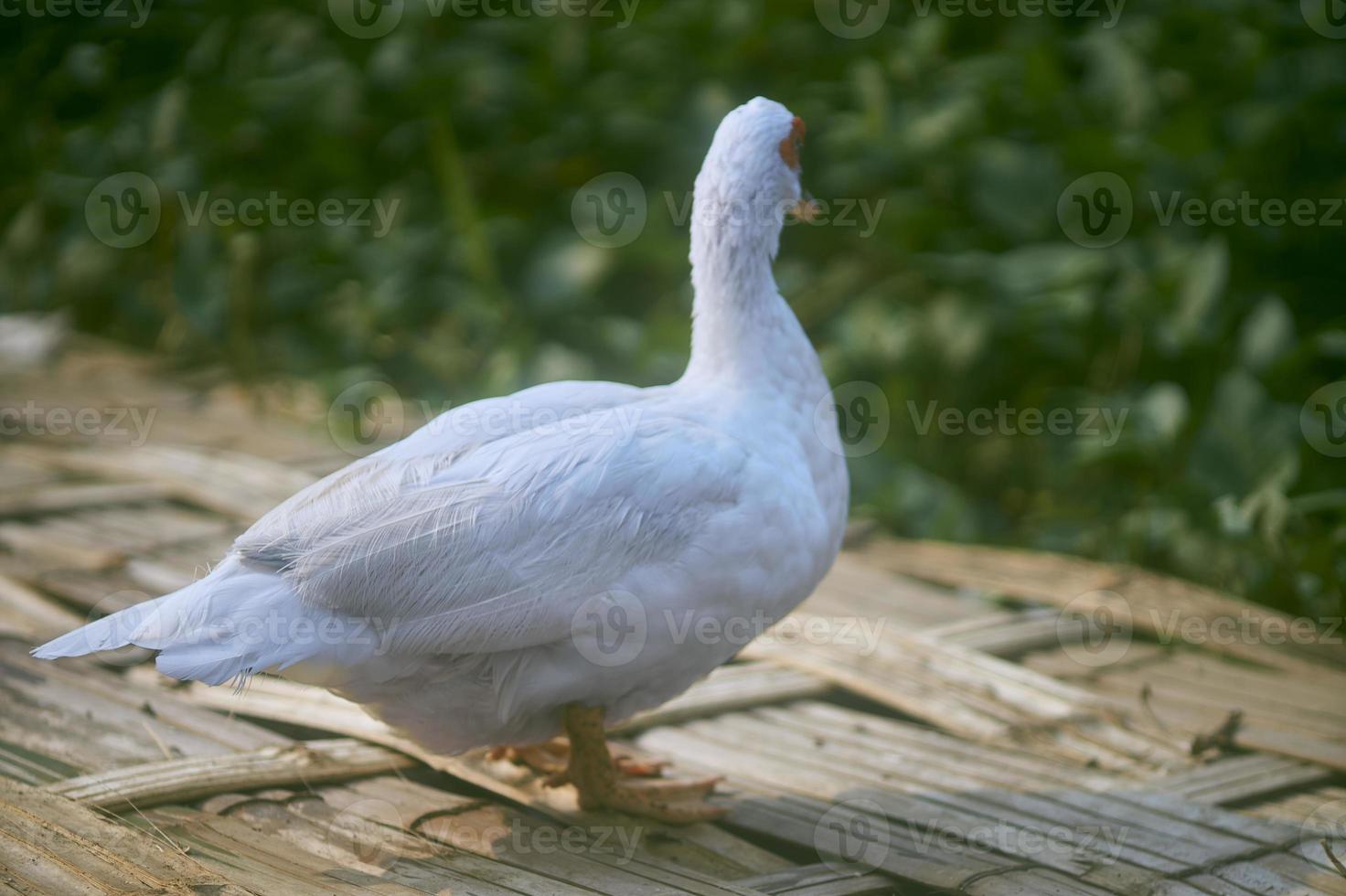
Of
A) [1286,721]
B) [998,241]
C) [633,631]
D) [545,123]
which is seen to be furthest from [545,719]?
[545,123]

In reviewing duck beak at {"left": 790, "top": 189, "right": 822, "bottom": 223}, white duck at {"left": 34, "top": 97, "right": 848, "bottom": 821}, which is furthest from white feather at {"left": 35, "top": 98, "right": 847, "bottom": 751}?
duck beak at {"left": 790, "top": 189, "right": 822, "bottom": 223}

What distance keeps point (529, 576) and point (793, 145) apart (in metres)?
1.20

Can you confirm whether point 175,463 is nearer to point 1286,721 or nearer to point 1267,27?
point 1286,721

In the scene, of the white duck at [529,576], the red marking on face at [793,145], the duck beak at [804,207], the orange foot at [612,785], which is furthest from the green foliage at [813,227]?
the white duck at [529,576]

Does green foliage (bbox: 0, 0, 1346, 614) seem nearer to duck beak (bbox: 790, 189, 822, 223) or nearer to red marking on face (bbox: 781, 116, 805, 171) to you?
duck beak (bbox: 790, 189, 822, 223)

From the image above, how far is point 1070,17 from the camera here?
19.4 ft

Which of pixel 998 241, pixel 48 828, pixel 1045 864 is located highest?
pixel 998 241

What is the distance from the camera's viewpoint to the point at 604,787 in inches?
107

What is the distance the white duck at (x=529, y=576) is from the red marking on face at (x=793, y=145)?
0.58 metres

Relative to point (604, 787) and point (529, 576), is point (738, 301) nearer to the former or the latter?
point (529, 576)

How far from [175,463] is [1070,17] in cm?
424

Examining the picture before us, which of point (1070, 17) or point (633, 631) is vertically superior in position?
point (1070, 17)

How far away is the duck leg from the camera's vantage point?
8.79ft

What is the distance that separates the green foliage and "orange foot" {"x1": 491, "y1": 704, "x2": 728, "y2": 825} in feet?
6.97
